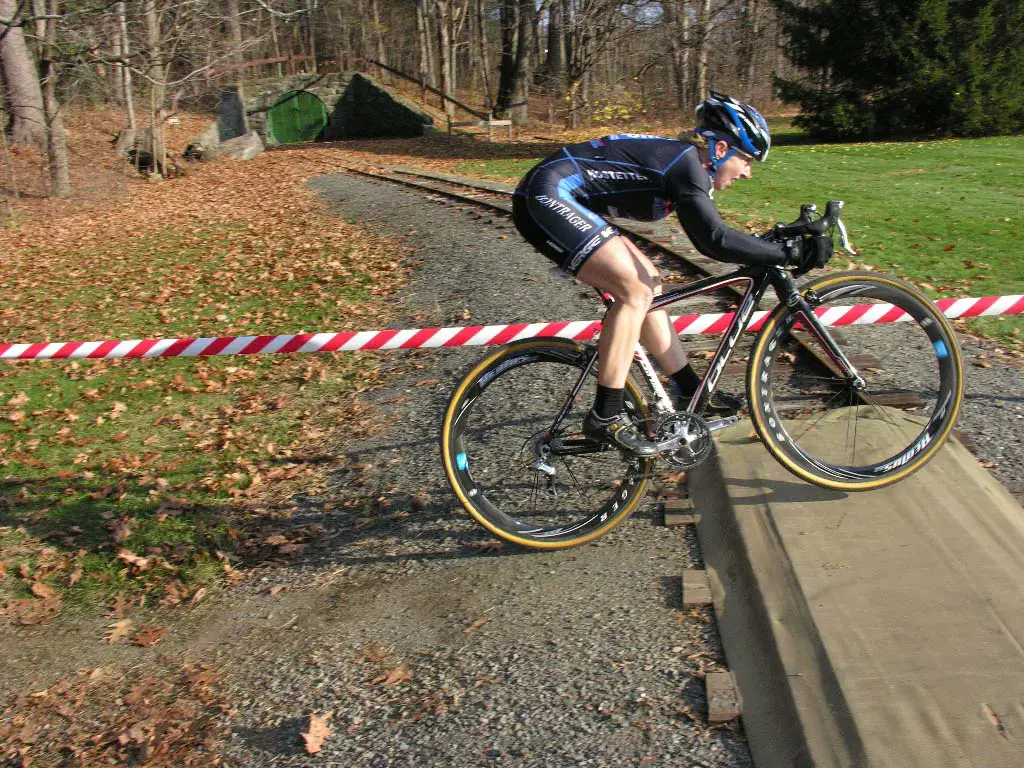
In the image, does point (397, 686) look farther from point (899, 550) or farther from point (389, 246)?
point (389, 246)

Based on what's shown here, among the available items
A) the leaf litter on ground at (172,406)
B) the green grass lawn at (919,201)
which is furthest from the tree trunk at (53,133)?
the green grass lawn at (919,201)

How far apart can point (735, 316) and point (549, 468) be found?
47.3 inches

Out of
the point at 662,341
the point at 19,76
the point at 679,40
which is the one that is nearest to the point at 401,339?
the point at 662,341

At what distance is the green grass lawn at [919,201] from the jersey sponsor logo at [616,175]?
4.34 metres

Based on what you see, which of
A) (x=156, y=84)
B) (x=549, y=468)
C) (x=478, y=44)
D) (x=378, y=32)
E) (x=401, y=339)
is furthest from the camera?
(x=378, y=32)

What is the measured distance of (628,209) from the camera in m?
4.34

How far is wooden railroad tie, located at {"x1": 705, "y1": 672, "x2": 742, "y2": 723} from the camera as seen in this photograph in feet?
10.5

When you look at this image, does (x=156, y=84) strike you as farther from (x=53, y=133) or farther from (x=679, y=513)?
(x=679, y=513)

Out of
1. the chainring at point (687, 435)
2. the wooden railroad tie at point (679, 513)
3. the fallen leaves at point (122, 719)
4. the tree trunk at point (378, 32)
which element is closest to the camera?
the fallen leaves at point (122, 719)

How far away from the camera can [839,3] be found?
2592cm

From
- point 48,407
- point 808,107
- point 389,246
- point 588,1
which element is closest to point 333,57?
point 588,1

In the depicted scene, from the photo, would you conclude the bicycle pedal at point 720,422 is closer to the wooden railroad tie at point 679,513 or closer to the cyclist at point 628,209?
the cyclist at point 628,209

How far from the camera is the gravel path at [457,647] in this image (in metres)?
3.29

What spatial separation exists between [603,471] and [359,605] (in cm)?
147
